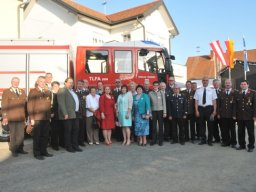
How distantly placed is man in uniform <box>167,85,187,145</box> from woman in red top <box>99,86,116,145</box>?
68.4 inches

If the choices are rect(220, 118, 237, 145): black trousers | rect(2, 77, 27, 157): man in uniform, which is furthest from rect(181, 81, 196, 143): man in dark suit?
rect(2, 77, 27, 157): man in uniform

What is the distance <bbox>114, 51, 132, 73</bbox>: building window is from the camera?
1165 cm

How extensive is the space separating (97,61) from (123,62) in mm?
889

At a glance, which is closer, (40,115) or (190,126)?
(40,115)

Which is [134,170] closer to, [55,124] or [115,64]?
[55,124]

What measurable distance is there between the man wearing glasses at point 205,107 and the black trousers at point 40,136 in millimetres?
4445

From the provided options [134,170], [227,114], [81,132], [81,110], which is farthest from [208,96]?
[134,170]

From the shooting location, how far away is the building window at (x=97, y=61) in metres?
11.6

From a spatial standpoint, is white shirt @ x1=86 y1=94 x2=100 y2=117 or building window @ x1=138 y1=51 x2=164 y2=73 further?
building window @ x1=138 y1=51 x2=164 y2=73

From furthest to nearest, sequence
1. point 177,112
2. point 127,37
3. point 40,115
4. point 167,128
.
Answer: point 127,37
point 167,128
point 177,112
point 40,115

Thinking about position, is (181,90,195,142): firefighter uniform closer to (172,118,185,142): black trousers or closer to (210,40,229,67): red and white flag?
(172,118,185,142): black trousers

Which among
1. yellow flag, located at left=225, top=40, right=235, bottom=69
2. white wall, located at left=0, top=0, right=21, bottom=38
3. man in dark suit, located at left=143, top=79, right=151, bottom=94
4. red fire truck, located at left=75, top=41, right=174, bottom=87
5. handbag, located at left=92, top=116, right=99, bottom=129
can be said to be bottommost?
handbag, located at left=92, top=116, right=99, bottom=129

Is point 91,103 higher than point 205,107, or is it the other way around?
point 91,103

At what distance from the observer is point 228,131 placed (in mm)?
9742
